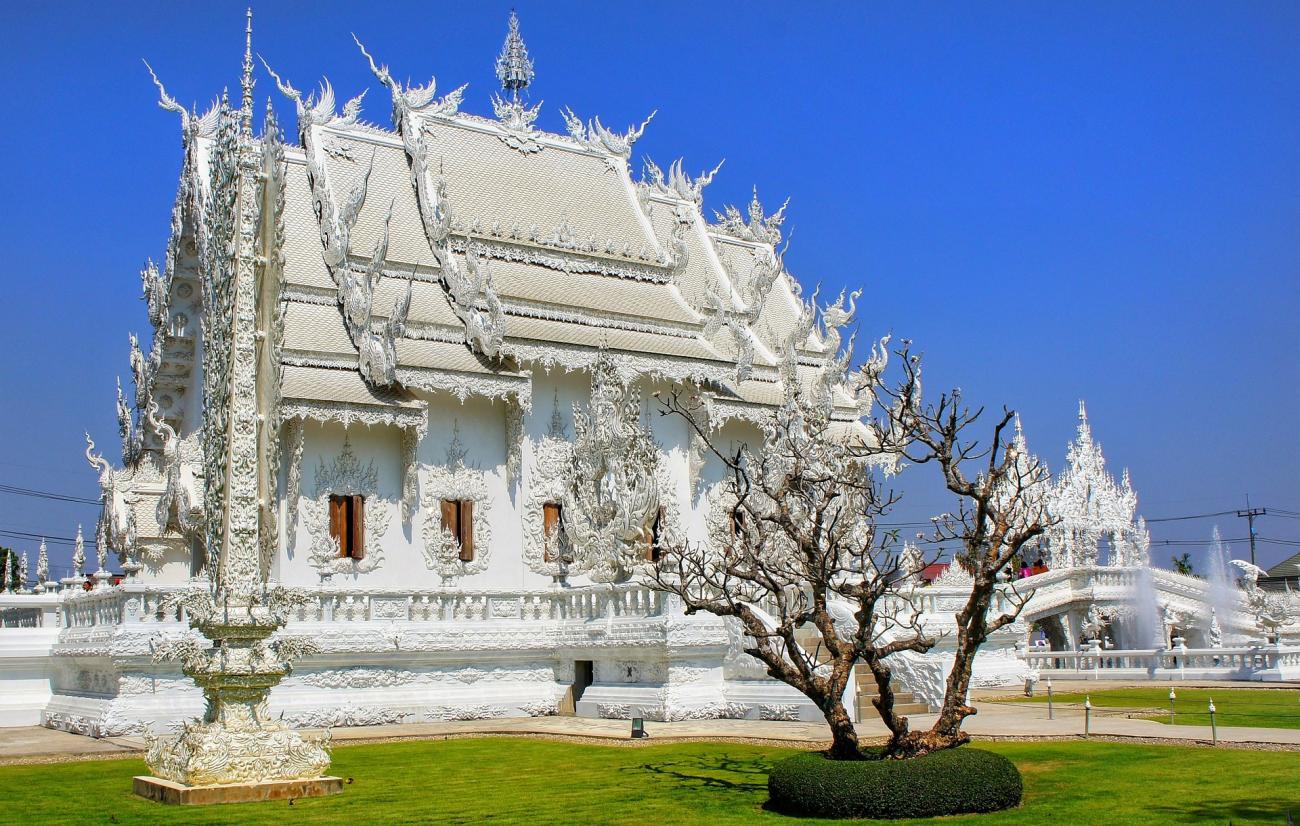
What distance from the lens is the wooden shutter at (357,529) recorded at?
796 inches

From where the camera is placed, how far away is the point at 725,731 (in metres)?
14.9

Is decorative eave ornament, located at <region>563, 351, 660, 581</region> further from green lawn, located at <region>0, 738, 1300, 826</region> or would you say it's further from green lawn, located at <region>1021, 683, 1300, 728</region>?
green lawn, located at <region>1021, 683, 1300, 728</region>

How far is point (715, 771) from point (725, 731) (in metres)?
3.40

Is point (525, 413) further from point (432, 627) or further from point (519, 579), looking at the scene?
point (432, 627)

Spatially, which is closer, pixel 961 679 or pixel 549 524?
pixel 961 679

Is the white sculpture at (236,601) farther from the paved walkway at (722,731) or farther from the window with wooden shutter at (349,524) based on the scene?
the window with wooden shutter at (349,524)

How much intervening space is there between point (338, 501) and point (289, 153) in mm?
6666

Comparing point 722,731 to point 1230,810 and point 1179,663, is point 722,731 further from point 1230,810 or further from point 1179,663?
point 1179,663

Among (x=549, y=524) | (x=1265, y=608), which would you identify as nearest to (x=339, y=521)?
(x=549, y=524)

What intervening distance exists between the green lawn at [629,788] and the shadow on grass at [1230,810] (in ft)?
0.04

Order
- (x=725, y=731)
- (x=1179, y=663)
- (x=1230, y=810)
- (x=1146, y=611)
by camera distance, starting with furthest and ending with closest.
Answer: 1. (x=1146, y=611)
2. (x=1179, y=663)
3. (x=725, y=731)
4. (x=1230, y=810)

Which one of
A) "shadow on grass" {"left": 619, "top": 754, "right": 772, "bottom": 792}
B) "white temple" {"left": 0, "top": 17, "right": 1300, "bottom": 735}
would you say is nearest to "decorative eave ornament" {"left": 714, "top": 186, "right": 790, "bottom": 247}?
"white temple" {"left": 0, "top": 17, "right": 1300, "bottom": 735}

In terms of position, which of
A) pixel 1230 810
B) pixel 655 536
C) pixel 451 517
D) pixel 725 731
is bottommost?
pixel 1230 810

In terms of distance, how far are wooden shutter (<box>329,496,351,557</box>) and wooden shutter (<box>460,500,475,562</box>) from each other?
6.24 feet
